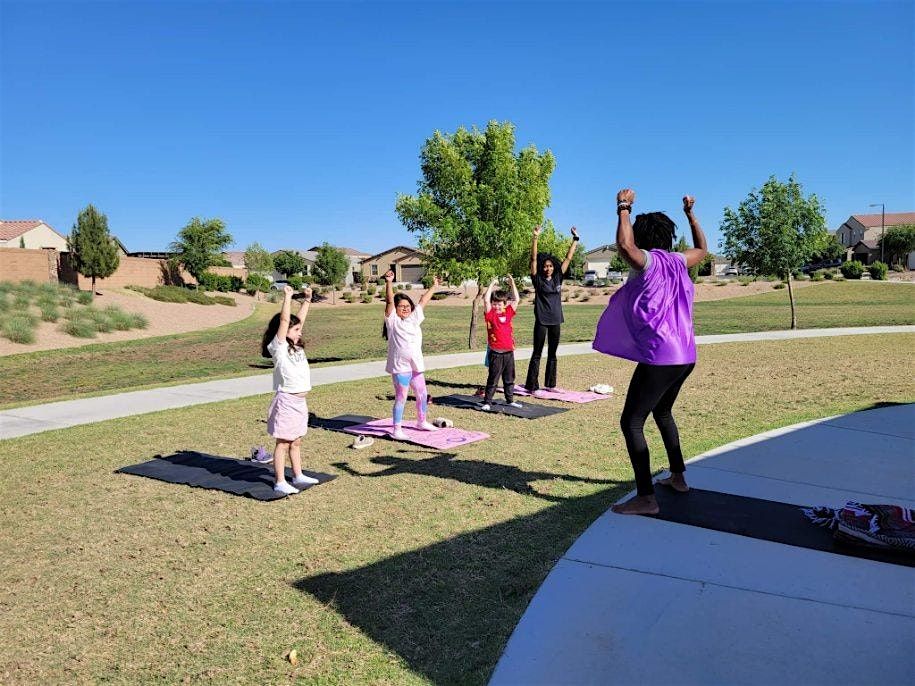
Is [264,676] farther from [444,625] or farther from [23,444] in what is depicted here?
[23,444]

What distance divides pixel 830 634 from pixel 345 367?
11.4 meters

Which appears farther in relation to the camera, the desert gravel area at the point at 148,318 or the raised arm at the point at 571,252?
the desert gravel area at the point at 148,318

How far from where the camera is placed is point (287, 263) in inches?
3356

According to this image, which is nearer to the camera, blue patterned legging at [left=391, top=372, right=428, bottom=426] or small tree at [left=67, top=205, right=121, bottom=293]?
blue patterned legging at [left=391, top=372, right=428, bottom=426]

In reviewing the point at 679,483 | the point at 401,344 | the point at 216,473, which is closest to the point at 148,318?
the point at 401,344

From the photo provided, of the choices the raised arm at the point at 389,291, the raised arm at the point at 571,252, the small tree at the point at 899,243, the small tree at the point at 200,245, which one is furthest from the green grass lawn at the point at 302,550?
the small tree at the point at 899,243

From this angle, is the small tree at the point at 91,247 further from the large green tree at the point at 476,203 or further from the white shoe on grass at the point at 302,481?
the white shoe on grass at the point at 302,481

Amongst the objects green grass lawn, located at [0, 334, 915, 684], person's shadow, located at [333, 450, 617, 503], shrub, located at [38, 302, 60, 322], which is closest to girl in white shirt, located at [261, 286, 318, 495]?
green grass lawn, located at [0, 334, 915, 684]

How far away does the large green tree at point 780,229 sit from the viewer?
73.4ft

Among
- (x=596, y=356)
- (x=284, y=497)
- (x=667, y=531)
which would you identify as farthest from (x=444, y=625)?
(x=596, y=356)

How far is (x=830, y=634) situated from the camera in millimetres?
3211

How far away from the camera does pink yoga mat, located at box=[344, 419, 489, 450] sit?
286 inches

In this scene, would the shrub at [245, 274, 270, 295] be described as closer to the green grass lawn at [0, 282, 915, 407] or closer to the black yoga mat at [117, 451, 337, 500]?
the green grass lawn at [0, 282, 915, 407]

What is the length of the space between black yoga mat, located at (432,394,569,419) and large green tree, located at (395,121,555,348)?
27.0 ft
